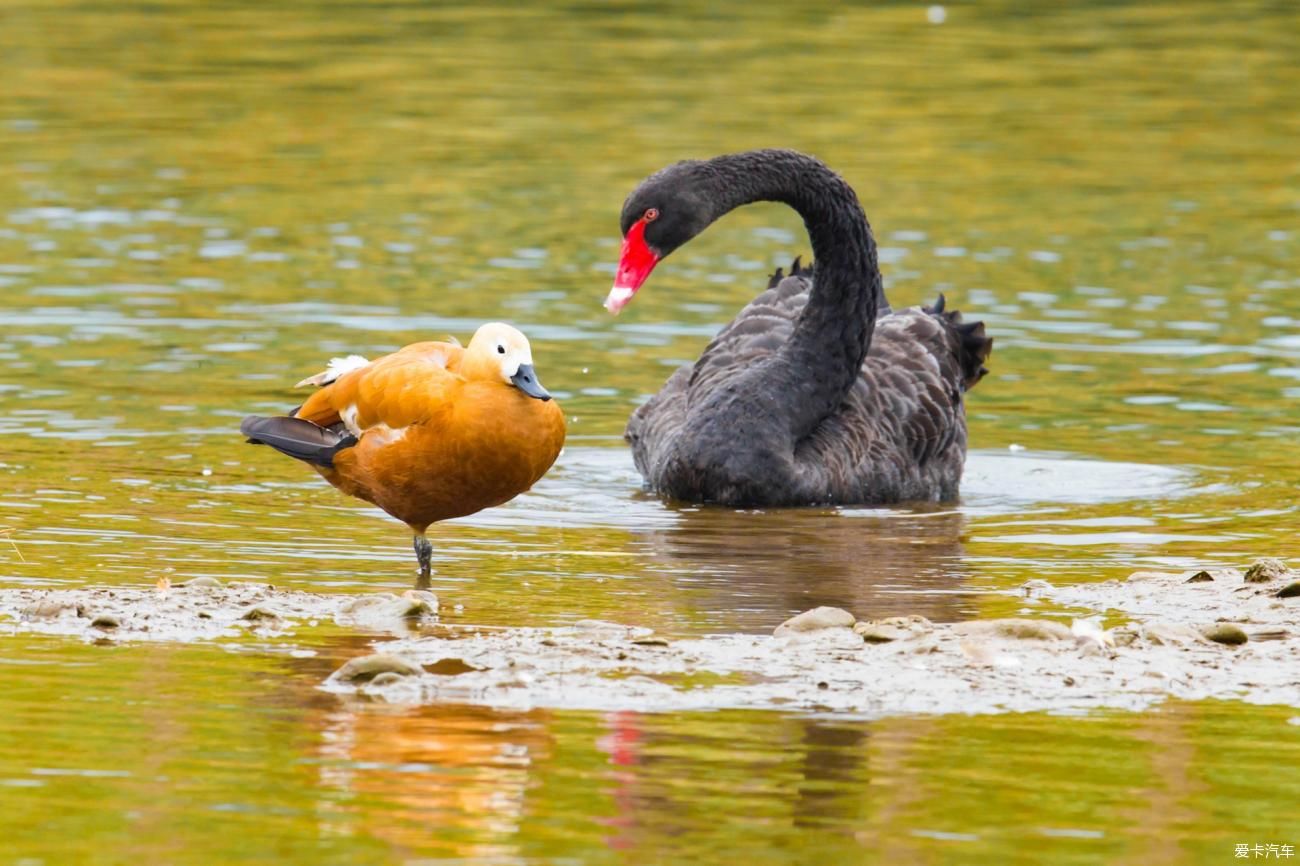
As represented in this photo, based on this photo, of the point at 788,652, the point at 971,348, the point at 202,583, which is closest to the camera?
the point at 788,652

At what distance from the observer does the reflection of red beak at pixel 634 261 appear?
1005 centimetres

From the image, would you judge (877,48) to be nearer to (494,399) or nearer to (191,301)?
(191,301)

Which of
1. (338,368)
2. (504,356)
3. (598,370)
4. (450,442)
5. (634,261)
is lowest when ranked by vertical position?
(598,370)

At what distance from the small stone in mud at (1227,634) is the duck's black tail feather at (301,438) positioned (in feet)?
9.65

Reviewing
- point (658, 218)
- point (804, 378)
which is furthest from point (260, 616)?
point (804, 378)

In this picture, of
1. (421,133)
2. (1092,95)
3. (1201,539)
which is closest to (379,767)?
(1201,539)

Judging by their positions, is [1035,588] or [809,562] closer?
[1035,588]

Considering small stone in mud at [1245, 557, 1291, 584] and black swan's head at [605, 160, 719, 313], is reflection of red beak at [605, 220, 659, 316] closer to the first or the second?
black swan's head at [605, 160, 719, 313]

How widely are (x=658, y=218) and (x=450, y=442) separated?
107 inches

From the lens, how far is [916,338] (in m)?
12.2

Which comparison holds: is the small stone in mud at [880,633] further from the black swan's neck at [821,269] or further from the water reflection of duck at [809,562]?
the black swan's neck at [821,269]

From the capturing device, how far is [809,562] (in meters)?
9.46

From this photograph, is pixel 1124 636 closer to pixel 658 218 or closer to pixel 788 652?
pixel 788 652

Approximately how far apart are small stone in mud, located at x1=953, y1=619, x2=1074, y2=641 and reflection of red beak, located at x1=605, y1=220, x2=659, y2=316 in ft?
9.65
